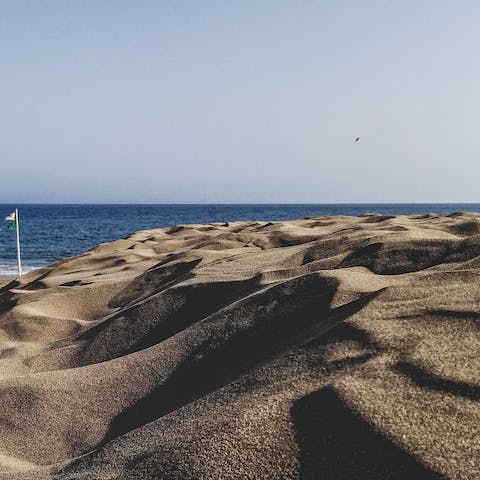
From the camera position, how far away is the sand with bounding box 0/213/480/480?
108 cm

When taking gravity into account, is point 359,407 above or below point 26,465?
above

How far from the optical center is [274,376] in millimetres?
1421

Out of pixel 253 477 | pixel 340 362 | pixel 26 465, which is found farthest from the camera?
pixel 26 465

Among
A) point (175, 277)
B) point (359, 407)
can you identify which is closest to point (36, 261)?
point (175, 277)

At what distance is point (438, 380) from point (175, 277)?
99.7 inches

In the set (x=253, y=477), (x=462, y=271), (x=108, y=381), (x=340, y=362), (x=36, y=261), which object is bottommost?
(x=36, y=261)

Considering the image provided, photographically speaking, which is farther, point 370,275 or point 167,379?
point 370,275

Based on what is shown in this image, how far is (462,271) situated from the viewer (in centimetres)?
180

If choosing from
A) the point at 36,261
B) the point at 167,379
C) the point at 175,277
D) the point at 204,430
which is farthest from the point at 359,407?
the point at 36,261

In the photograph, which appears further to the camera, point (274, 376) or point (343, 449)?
point (274, 376)

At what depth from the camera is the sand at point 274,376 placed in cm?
108

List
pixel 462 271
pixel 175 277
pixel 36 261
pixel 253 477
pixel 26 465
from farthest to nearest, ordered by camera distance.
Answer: pixel 36 261, pixel 175 277, pixel 462 271, pixel 26 465, pixel 253 477

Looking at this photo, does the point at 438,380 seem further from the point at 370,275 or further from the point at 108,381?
the point at 108,381

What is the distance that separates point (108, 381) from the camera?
1.98 m
